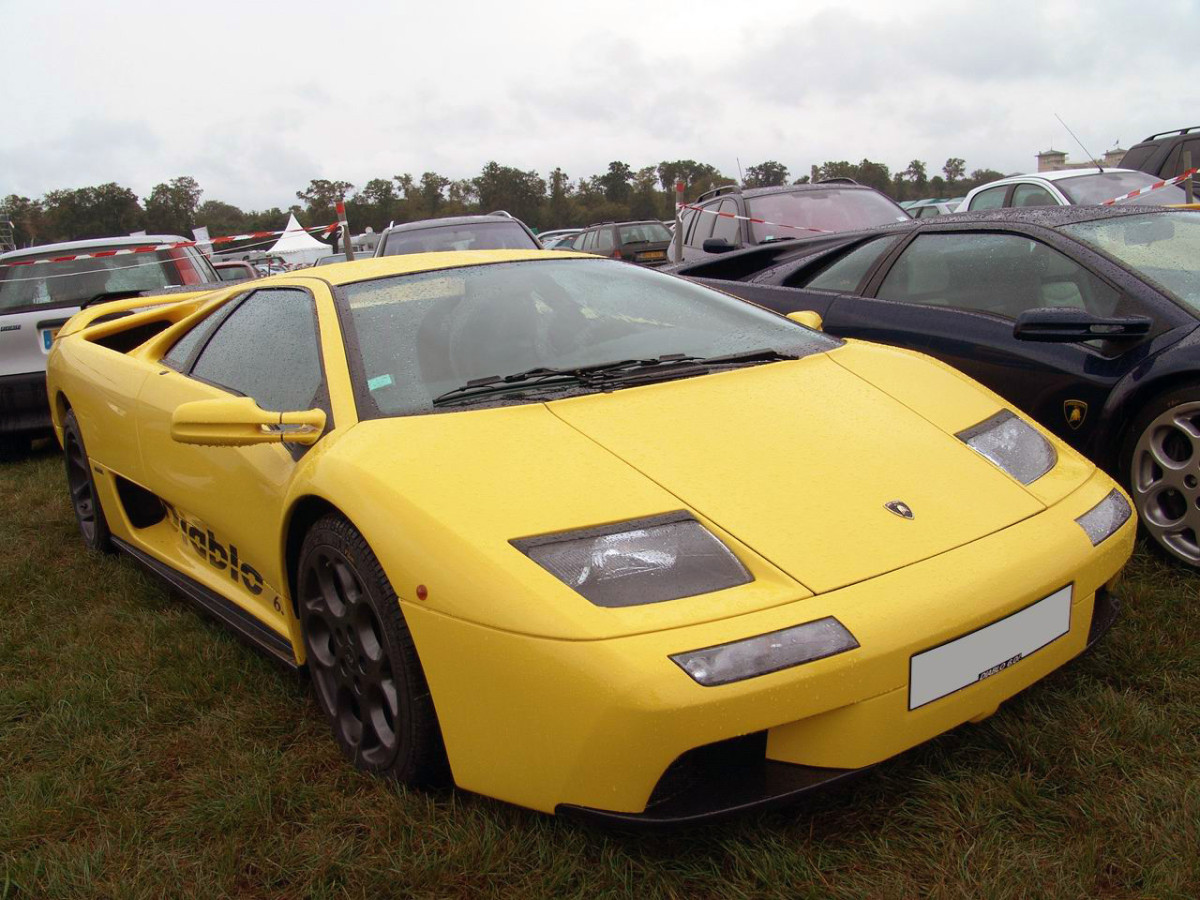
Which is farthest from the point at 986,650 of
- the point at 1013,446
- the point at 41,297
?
the point at 41,297

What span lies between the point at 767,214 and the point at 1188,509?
205 inches

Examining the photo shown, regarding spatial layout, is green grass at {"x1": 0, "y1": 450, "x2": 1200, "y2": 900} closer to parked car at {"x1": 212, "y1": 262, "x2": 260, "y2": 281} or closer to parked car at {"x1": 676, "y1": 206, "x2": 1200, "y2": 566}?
parked car at {"x1": 676, "y1": 206, "x2": 1200, "y2": 566}

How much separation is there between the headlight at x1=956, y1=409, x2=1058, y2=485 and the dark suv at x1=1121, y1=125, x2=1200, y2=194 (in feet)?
25.3

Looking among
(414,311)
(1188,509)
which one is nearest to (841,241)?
(1188,509)

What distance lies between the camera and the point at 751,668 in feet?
5.08

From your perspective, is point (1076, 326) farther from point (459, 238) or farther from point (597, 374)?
point (459, 238)

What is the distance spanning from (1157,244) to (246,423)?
116 inches

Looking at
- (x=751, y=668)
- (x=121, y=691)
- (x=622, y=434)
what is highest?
(x=622, y=434)

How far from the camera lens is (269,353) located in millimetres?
2691

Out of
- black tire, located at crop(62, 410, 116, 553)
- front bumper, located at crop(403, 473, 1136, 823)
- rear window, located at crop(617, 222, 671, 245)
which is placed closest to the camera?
front bumper, located at crop(403, 473, 1136, 823)

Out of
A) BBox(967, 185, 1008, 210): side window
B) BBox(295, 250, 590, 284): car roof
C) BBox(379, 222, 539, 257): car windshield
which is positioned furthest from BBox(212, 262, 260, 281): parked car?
BBox(295, 250, 590, 284): car roof

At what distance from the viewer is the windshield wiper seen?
2.28 m

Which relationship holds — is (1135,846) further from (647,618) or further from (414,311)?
(414,311)

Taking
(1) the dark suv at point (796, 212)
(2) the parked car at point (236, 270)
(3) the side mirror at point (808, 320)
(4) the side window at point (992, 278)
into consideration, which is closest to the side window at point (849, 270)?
(4) the side window at point (992, 278)
